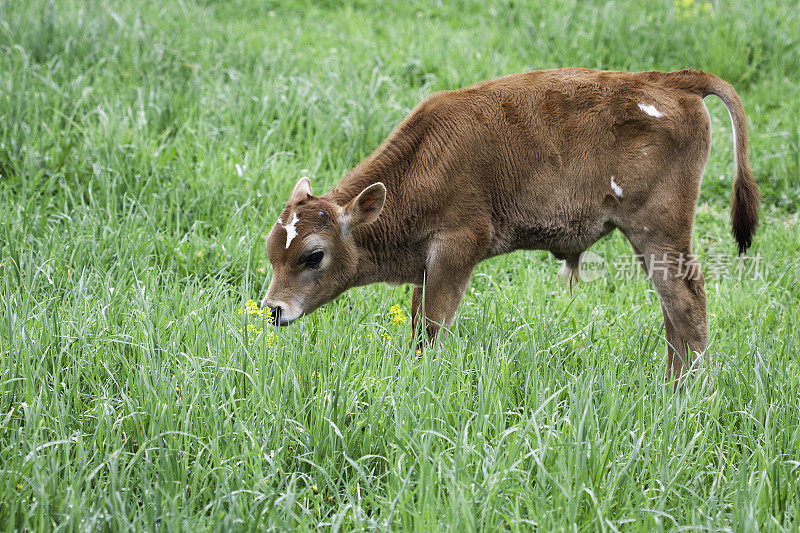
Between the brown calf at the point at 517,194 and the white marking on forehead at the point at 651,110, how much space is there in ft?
0.10

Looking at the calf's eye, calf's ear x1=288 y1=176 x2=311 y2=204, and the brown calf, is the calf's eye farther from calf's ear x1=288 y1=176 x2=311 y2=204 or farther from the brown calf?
calf's ear x1=288 y1=176 x2=311 y2=204

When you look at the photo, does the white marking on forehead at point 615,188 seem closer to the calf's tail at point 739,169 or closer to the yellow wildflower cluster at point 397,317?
the calf's tail at point 739,169

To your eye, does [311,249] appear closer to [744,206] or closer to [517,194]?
[517,194]

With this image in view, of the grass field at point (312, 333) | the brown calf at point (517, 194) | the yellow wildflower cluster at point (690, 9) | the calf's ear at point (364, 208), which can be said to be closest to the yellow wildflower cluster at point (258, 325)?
the grass field at point (312, 333)

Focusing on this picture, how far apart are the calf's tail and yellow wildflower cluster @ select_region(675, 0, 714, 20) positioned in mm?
5156

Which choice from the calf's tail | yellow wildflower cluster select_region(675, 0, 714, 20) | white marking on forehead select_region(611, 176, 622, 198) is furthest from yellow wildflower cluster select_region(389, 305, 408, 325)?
yellow wildflower cluster select_region(675, 0, 714, 20)

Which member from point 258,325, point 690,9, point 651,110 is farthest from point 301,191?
point 690,9

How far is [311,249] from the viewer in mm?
4172

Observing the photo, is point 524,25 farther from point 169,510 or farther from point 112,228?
point 169,510

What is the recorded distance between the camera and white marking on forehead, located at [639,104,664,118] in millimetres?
4406

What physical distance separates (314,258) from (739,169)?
248 cm

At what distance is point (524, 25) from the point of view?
9.30 metres

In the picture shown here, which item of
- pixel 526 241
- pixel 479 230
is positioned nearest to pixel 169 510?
pixel 479 230

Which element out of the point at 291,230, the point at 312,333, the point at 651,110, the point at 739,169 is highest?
the point at 651,110
